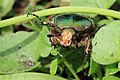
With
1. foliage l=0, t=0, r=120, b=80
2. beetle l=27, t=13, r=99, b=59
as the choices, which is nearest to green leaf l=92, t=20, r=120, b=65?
foliage l=0, t=0, r=120, b=80

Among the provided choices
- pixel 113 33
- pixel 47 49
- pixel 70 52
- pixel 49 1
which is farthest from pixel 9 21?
pixel 49 1

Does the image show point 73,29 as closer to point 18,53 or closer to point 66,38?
point 66,38

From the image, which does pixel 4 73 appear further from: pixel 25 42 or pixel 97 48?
pixel 97 48

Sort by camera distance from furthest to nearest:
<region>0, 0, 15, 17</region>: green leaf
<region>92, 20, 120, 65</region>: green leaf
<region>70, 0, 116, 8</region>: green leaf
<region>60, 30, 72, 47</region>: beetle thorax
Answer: <region>0, 0, 15, 17</region>: green leaf
<region>70, 0, 116, 8</region>: green leaf
<region>60, 30, 72, 47</region>: beetle thorax
<region>92, 20, 120, 65</region>: green leaf

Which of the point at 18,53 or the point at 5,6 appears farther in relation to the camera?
the point at 5,6

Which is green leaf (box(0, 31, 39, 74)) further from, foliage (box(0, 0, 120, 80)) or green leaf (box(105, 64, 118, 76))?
green leaf (box(105, 64, 118, 76))

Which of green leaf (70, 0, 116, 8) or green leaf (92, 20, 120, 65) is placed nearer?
green leaf (92, 20, 120, 65)

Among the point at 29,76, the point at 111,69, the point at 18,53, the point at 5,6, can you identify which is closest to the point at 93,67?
the point at 111,69

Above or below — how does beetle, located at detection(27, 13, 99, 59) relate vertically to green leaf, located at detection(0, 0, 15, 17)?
above
